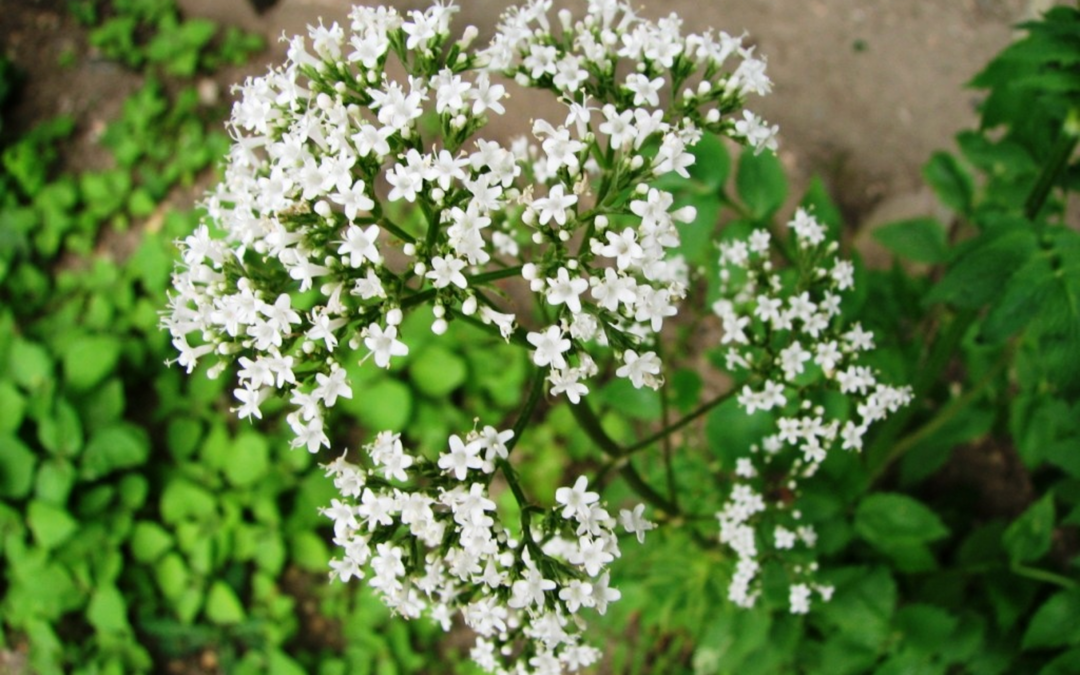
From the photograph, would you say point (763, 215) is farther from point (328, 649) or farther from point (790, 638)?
point (328, 649)

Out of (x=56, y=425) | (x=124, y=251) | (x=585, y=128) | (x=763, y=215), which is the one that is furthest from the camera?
(x=124, y=251)

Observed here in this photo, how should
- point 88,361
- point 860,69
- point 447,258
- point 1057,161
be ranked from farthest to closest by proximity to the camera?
point 860,69, point 88,361, point 1057,161, point 447,258

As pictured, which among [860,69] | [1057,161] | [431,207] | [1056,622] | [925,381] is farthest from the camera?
[860,69]

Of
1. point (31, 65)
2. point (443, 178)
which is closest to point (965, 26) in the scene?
point (443, 178)

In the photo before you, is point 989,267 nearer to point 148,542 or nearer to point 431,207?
point 431,207

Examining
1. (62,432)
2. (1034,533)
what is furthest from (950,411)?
(62,432)

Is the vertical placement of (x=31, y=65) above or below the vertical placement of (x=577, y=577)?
above

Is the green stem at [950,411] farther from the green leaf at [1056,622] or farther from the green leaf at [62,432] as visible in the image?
the green leaf at [62,432]

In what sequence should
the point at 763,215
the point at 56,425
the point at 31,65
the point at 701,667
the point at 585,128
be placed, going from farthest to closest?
the point at 31,65 < the point at 56,425 < the point at 701,667 < the point at 763,215 < the point at 585,128
